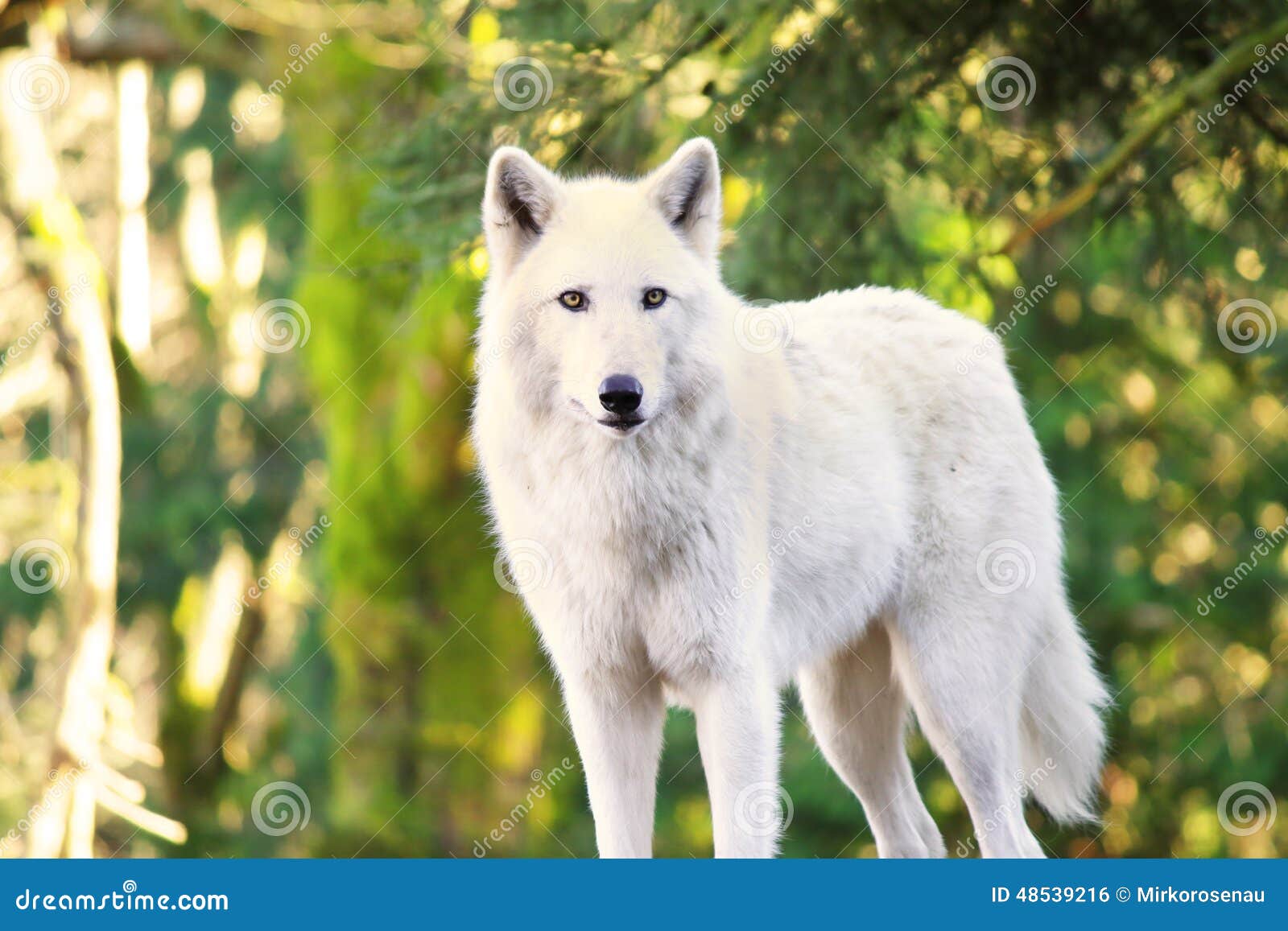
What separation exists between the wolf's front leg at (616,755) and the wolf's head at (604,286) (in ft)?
2.79

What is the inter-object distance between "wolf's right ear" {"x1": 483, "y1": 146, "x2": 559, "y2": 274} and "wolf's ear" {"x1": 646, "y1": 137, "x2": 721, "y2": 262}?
1.06ft

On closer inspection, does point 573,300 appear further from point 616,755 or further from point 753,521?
point 616,755

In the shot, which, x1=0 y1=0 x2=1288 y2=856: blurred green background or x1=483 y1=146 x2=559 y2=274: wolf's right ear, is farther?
x1=0 y1=0 x2=1288 y2=856: blurred green background

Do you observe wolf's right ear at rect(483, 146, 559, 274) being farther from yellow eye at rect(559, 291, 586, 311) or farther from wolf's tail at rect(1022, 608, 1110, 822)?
wolf's tail at rect(1022, 608, 1110, 822)

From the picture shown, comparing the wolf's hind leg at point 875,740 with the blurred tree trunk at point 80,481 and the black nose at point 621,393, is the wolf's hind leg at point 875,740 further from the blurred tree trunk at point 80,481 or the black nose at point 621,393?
the blurred tree trunk at point 80,481

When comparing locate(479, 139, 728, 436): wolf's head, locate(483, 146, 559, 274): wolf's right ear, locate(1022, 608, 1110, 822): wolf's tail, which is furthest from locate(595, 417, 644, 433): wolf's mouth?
locate(1022, 608, 1110, 822): wolf's tail

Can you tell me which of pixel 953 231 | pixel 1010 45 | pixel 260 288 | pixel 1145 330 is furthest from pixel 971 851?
pixel 260 288

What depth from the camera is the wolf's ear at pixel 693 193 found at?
4.02 m

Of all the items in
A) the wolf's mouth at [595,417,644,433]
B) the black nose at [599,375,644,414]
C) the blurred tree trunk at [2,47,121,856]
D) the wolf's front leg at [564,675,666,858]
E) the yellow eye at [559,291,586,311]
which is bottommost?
the blurred tree trunk at [2,47,121,856]

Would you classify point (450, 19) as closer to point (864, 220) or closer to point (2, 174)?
point (864, 220)

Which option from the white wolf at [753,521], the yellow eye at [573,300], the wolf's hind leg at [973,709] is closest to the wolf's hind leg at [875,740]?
the white wolf at [753,521]

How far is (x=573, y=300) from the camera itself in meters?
3.81

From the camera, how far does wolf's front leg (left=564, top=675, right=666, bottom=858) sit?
4059mm

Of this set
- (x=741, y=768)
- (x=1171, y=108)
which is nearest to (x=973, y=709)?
(x=741, y=768)
